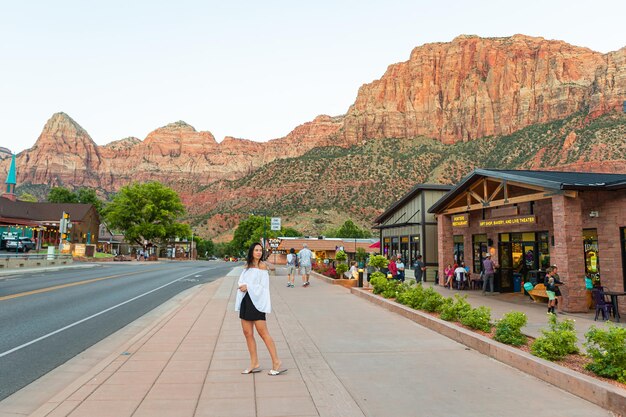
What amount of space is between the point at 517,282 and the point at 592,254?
4.66 m

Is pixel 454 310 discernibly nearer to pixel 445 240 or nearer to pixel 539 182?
pixel 539 182

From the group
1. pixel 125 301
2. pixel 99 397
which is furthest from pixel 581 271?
pixel 125 301

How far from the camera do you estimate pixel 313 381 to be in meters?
5.39

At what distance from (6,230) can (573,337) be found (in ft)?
202

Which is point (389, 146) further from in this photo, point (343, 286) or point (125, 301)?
point (125, 301)

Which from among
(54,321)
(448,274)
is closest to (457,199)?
(448,274)

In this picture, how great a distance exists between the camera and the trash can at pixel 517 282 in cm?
1748

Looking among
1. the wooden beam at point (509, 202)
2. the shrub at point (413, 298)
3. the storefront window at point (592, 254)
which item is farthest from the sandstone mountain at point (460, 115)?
the shrub at point (413, 298)

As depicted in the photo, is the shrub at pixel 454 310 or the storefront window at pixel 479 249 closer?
the shrub at pixel 454 310

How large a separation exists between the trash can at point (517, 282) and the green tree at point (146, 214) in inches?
2432

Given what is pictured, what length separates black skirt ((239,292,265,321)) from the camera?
580 centimetres

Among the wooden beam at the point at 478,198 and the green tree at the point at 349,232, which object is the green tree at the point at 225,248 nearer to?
the green tree at the point at 349,232

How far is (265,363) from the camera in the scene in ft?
21.0

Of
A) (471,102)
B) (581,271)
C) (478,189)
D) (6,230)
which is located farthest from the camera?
(471,102)
